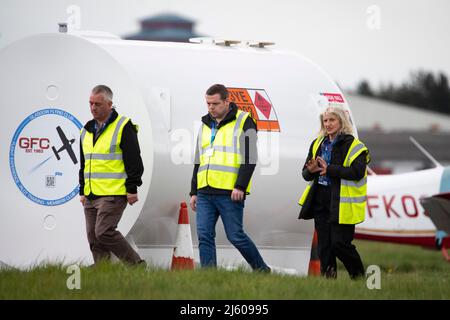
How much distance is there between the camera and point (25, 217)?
1198cm

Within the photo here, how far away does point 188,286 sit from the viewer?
390 inches

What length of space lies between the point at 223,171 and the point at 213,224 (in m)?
0.53

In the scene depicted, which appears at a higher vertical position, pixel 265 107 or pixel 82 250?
pixel 265 107

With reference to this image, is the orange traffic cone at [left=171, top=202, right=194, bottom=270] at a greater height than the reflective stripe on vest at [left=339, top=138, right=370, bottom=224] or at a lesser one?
lesser

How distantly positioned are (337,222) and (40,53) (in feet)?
11.5

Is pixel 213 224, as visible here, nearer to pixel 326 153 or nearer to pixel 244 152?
pixel 244 152

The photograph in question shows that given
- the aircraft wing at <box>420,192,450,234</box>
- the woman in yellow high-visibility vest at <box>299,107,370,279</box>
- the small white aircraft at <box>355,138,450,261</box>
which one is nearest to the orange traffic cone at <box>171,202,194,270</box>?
the woman in yellow high-visibility vest at <box>299,107,370,279</box>

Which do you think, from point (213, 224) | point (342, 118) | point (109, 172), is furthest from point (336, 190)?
point (109, 172)

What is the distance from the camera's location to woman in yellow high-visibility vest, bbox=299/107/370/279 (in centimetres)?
1111

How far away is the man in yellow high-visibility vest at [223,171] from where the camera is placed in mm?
11391

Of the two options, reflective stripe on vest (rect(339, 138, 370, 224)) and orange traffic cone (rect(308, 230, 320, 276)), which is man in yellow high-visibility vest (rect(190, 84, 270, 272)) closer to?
reflective stripe on vest (rect(339, 138, 370, 224))

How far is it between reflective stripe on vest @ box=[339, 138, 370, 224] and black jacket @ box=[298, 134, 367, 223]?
0.04 metres
